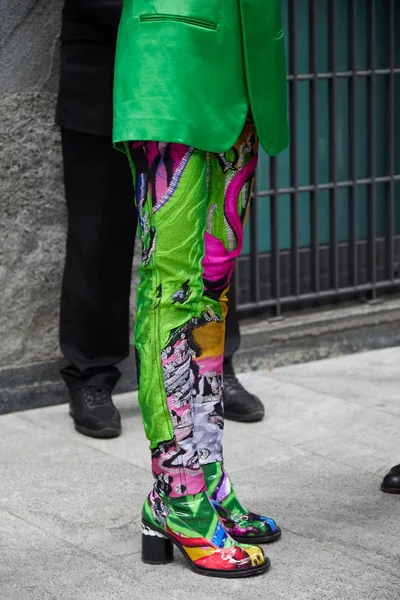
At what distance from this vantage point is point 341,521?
135 inches

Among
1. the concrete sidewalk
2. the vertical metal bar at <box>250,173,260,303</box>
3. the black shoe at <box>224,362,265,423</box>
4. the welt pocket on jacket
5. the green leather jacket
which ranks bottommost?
the concrete sidewalk

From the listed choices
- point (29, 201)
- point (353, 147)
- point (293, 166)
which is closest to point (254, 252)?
point (293, 166)

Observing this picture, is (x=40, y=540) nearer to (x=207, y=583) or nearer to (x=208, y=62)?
(x=207, y=583)

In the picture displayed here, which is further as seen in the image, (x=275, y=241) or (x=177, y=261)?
(x=275, y=241)

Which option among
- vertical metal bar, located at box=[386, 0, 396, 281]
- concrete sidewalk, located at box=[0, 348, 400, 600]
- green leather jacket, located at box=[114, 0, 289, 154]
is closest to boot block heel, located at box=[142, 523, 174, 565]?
concrete sidewalk, located at box=[0, 348, 400, 600]

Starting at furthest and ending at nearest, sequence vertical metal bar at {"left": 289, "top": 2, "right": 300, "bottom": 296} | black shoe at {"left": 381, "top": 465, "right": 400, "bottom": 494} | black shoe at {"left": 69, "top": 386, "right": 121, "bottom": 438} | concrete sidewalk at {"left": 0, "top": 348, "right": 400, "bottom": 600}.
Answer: vertical metal bar at {"left": 289, "top": 2, "right": 300, "bottom": 296} → black shoe at {"left": 69, "top": 386, "right": 121, "bottom": 438} → black shoe at {"left": 381, "top": 465, "right": 400, "bottom": 494} → concrete sidewalk at {"left": 0, "top": 348, "right": 400, "bottom": 600}

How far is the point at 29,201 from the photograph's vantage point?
4.52 meters

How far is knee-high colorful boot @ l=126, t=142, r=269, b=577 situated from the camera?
2928mm

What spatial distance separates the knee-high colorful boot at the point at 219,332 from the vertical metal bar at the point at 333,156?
240cm

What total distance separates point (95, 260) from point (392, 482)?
4.50ft

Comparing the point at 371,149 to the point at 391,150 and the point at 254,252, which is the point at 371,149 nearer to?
the point at 391,150

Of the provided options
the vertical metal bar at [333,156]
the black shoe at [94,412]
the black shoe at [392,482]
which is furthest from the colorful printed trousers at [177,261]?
the vertical metal bar at [333,156]

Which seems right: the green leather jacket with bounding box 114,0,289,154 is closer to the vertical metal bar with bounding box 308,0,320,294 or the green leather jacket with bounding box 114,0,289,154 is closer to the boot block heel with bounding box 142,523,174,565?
the boot block heel with bounding box 142,523,174,565

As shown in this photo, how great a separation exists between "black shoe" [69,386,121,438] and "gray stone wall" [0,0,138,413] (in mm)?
276
